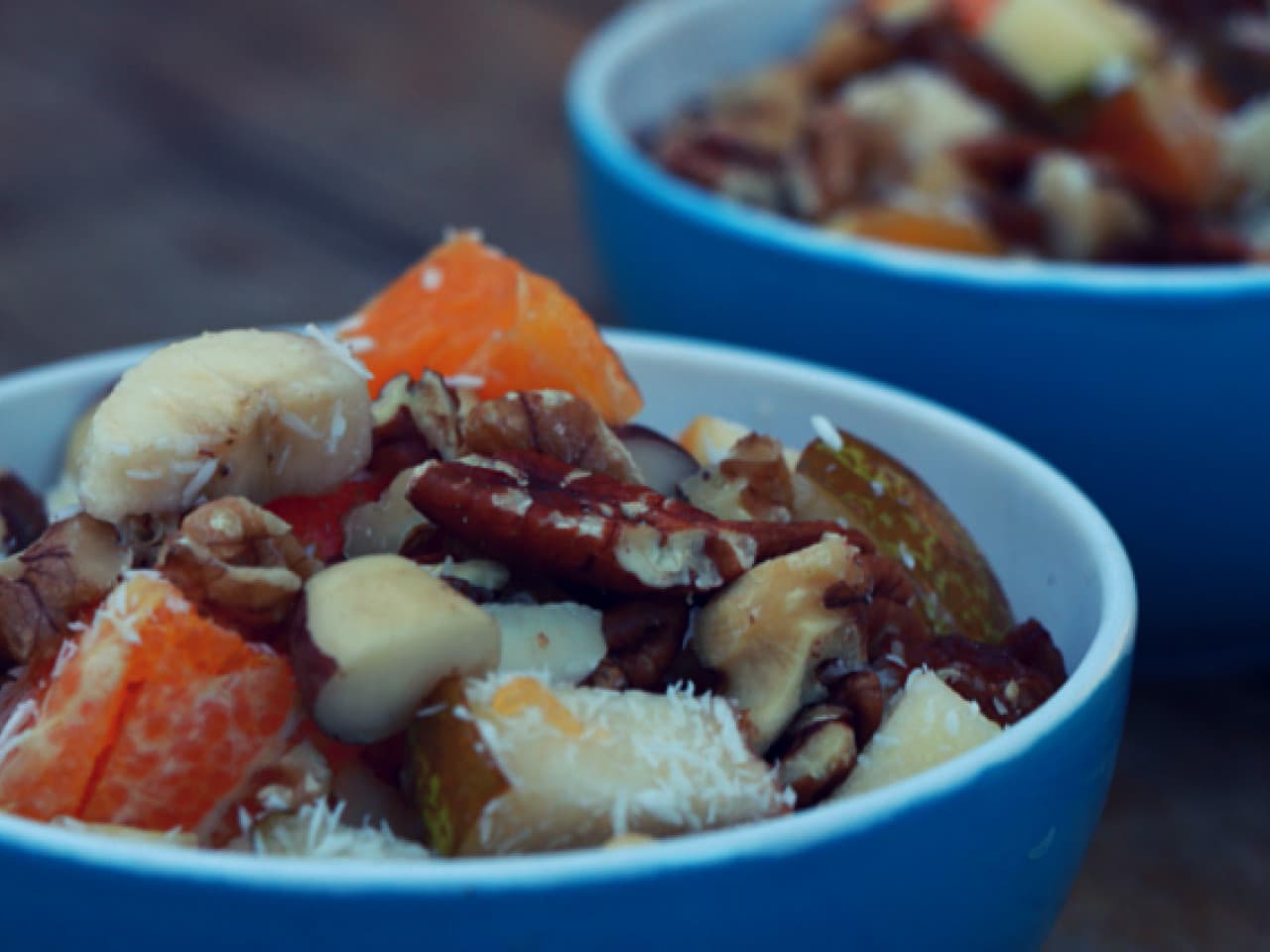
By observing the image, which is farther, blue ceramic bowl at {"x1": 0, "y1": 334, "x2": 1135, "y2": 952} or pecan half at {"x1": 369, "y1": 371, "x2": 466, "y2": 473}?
pecan half at {"x1": 369, "y1": 371, "x2": 466, "y2": 473}

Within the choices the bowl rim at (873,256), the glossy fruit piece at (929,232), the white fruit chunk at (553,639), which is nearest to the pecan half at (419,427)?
the white fruit chunk at (553,639)

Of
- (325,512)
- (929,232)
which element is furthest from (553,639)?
(929,232)

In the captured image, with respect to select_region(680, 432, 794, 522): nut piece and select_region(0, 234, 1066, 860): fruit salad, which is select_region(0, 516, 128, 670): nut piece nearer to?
select_region(0, 234, 1066, 860): fruit salad

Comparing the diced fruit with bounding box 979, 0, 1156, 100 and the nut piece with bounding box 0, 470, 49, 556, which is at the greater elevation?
the diced fruit with bounding box 979, 0, 1156, 100

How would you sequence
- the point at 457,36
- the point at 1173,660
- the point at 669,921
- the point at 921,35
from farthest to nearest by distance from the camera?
the point at 457,36 < the point at 921,35 < the point at 1173,660 < the point at 669,921

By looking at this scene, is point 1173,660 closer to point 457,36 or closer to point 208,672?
point 208,672

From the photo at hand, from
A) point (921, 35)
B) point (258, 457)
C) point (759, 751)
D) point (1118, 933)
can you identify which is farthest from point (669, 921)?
point (921, 35)

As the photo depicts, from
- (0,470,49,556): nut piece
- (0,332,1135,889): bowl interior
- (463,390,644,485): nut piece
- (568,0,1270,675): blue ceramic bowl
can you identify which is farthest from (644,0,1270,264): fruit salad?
(0,470,49,556): nut piece
